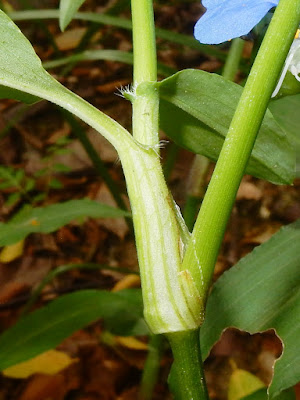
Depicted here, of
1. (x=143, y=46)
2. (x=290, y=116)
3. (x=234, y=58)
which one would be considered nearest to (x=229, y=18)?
(x=143, y=46)

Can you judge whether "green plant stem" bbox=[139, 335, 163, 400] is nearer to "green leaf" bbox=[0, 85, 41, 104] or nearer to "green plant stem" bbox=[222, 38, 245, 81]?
"green plant stem" bbox=[222, 38, 245, 81]

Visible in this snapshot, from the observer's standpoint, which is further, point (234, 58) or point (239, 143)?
point (234, 58)

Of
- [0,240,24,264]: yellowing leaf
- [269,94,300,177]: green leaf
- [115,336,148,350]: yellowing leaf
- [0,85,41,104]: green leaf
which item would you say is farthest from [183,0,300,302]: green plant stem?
[0,240,24,264]: yellowing leaf

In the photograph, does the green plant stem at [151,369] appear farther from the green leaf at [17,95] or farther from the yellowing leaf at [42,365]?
the green leaf at [17,95]

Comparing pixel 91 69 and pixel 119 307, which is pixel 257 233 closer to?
pixel 119 307

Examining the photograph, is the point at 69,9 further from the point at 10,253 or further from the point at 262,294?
the point at 10,253

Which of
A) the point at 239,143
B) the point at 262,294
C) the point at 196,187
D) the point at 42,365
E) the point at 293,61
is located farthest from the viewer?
the point at 42,365
